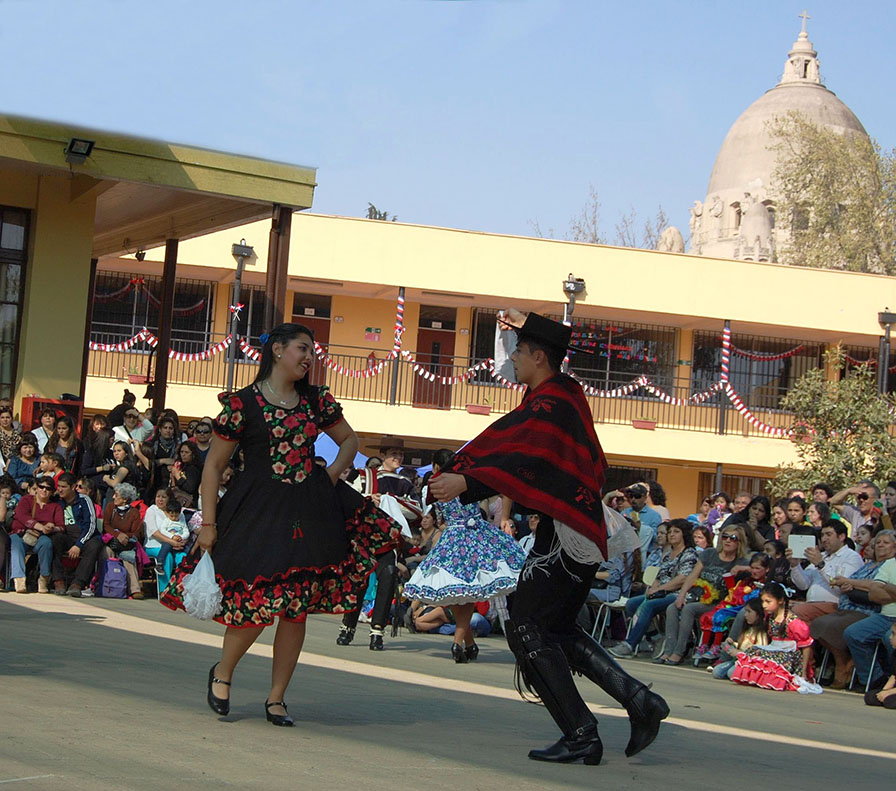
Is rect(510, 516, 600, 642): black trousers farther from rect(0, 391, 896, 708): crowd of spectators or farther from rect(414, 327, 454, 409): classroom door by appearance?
rect(414, 327, 454, 409): classroom door

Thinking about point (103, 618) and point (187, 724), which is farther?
point (103, 618)

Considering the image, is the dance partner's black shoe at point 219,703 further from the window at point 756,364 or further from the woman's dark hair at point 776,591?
the window at point 756,364

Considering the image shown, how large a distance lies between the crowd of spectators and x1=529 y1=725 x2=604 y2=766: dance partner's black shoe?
5249mm

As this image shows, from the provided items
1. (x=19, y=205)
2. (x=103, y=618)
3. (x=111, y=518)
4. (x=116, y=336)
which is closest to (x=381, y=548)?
(x=103, y=618)

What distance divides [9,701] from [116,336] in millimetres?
24973

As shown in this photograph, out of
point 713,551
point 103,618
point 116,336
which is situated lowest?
point 103,618

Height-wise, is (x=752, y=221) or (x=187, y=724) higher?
(x=752, y=221)

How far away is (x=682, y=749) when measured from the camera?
6.25m

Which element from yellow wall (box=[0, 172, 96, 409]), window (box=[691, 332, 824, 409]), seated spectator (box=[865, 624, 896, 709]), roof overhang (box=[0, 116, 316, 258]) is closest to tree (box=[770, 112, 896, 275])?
window (box=[691, 332, 824, 409])

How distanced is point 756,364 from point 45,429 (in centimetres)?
2197

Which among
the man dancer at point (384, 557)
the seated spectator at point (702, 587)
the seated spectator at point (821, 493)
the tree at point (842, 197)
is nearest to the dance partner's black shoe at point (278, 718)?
the man dancer at point (384, 557)

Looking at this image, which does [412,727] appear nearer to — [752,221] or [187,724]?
[187,724]

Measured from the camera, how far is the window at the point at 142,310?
29.9 metres

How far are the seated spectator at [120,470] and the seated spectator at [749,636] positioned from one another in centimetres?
659
